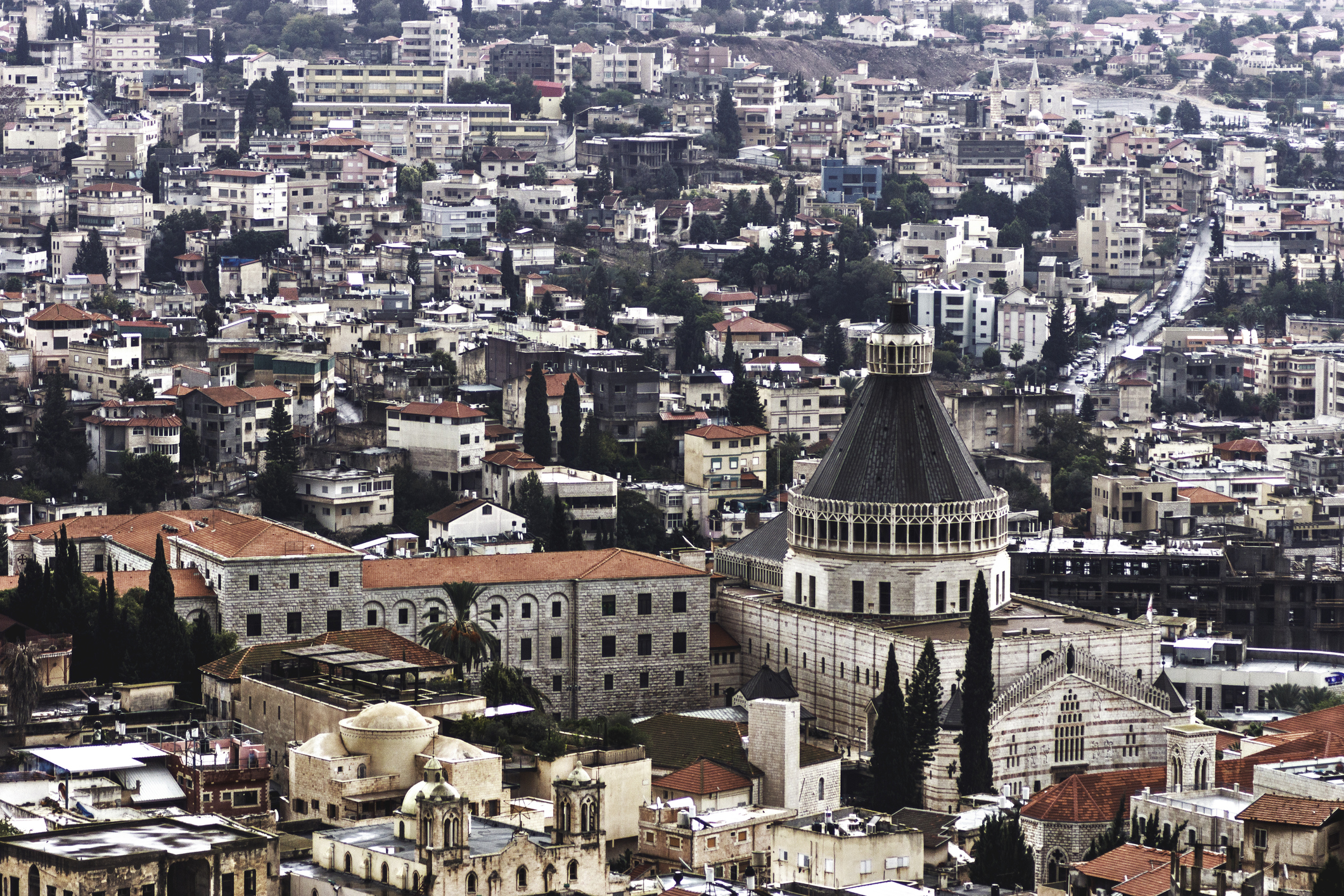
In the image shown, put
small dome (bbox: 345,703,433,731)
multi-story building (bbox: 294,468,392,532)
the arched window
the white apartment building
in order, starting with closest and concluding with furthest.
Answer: small dome (bbox: 345,703,433,731) → the arched window → multi-story building (bbox: 294,468,392,532) → the white apartment building

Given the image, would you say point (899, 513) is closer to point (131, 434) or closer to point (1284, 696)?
point (1284, 696)

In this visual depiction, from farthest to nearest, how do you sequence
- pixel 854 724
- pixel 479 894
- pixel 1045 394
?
pixel 1045 394 → pixel 854 724 → pixel 479 894

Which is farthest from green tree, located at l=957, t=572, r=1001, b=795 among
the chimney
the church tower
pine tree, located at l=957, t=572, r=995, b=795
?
the church tower

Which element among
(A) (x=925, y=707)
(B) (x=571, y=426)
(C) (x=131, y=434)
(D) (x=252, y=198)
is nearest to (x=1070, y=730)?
(A) (x=925, y=707)

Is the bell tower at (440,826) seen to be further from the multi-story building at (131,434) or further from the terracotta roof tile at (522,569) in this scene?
the multi-story building at (131,434)

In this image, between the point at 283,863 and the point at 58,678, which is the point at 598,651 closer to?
the point at 58,678

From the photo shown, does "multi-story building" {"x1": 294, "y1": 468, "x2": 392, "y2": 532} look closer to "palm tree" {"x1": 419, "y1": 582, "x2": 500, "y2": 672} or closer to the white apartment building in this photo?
"palm tree" {"x1": 419, "y1": 582, "x2": 500, "y2": 672}

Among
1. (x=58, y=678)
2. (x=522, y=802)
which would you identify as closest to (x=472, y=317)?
(x=58, y=678)
